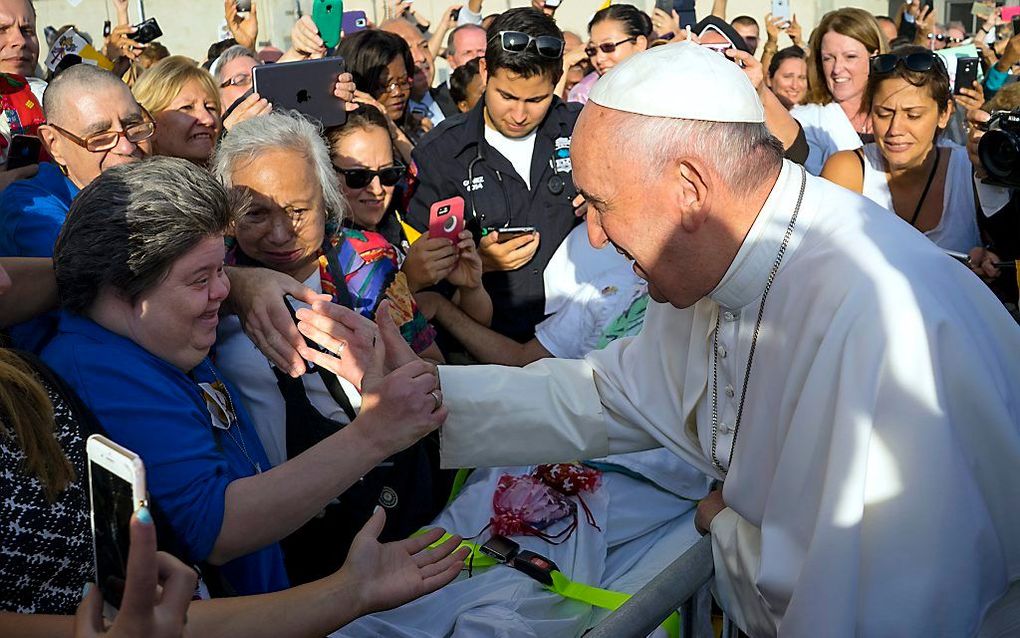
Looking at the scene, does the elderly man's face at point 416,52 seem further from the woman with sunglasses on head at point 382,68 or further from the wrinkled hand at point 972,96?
the wrinkled hand at point 972,96

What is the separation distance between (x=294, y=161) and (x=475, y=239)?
140cm

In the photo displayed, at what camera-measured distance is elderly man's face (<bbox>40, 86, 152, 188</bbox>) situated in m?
3.62

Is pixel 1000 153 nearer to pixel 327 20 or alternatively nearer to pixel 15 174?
pixel 15 174

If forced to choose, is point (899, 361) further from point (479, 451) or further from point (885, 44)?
point (885, 44)

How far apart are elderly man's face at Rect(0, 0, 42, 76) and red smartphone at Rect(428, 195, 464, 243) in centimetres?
282

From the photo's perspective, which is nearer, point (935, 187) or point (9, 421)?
point (9, 421)

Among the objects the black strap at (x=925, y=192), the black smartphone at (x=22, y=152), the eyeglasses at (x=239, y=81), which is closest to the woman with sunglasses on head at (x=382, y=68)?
the eyeglasses at (x=239, y=81)

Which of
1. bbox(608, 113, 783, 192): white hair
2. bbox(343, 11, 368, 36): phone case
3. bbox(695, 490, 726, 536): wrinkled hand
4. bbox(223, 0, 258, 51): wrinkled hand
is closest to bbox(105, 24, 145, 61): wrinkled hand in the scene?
bbox(223, 0, 258, 51): wrinkled hand

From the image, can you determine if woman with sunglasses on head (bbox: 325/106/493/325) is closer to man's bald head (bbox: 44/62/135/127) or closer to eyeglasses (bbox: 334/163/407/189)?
eyeglasses (bbox: 334/163/407/189)

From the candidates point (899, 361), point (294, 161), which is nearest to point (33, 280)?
point (294, 161)

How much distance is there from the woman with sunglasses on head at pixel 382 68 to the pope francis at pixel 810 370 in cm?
331

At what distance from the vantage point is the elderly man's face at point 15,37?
5.29m

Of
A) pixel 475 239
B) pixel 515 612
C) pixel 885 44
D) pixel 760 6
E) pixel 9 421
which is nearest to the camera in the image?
pixel 9 421

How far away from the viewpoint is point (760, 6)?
17.7 m
